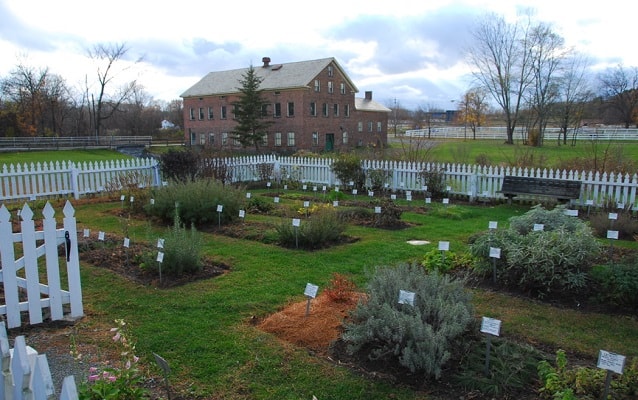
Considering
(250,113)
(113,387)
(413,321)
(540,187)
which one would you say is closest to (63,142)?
(250,113)

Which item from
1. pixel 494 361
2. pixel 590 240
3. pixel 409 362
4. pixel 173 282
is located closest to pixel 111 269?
pixel 173 282

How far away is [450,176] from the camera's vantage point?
13.6 m

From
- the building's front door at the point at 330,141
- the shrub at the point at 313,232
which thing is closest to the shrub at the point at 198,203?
the shrub at the point at 313,232

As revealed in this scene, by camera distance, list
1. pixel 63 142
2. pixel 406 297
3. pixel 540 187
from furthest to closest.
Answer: pixel 63 142
pixel 540 187
pixel 406 297

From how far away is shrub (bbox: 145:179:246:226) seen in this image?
921cm

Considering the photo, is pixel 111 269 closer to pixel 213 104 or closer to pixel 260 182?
pixel 260 182

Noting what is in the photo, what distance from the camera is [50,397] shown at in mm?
1951

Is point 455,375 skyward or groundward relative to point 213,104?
groundward

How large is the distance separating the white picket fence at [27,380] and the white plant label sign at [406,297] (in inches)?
101

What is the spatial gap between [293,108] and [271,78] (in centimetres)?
434

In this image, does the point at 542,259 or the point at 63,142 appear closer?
the point at 542,259

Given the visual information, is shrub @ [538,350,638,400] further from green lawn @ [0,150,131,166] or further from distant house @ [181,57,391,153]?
distant house @ [181,57,391,153]

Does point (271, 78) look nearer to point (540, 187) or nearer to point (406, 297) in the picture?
point (540, 187)

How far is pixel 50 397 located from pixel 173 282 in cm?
406
